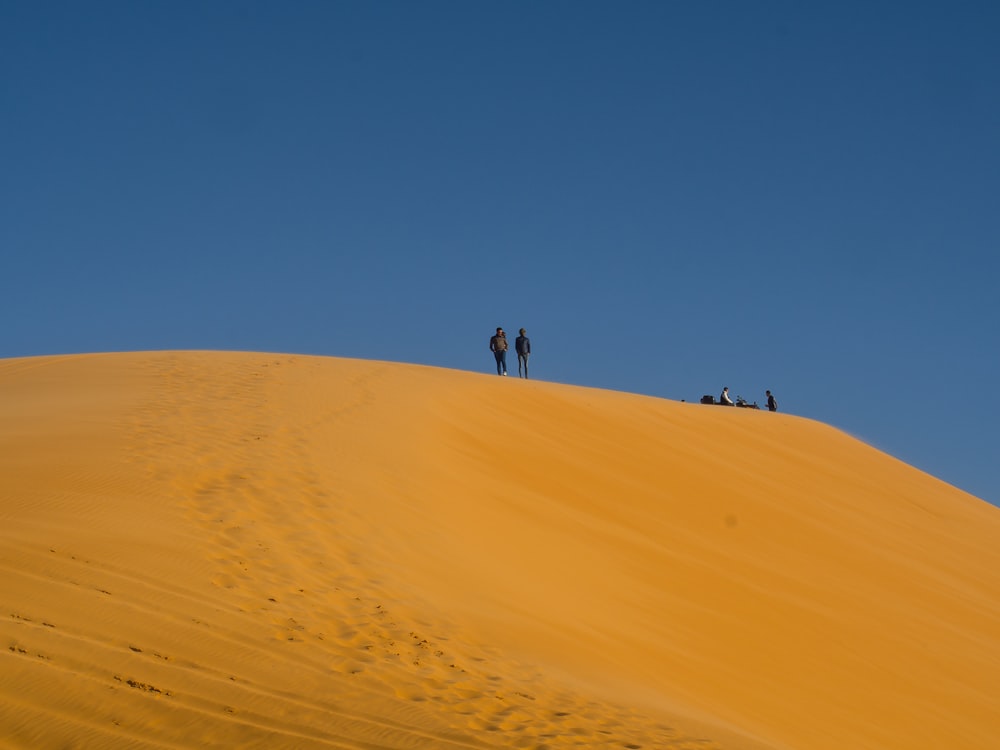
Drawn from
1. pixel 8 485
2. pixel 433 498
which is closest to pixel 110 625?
pixel 8 485

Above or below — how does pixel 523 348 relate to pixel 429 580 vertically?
above

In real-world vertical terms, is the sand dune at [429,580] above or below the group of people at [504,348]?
below

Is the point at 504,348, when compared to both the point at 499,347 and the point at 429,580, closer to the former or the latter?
the point at 499,347

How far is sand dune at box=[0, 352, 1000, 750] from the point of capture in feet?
19.2

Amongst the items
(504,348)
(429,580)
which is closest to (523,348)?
(504,348)

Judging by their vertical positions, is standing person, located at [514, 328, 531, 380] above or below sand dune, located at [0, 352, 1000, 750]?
above

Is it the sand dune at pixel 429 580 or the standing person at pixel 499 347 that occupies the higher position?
the standing person at pixel 499 347

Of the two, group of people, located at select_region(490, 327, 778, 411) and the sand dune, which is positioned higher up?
group of people, located at select_region(490, 327, 778, 411)

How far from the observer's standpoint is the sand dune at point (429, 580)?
5.86 meters

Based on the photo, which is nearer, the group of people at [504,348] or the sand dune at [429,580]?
the sand dune at [429,580]

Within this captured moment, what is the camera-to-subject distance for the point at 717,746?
6113mm

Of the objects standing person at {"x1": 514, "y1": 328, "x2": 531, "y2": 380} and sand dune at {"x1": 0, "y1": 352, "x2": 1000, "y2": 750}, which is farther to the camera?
standing person at {"x1": 514, "y1": 328, "x2": 531, "y2": 380}

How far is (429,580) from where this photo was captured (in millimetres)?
8664

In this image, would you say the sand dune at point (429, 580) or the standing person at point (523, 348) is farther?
the standing person at point (523, 348)
